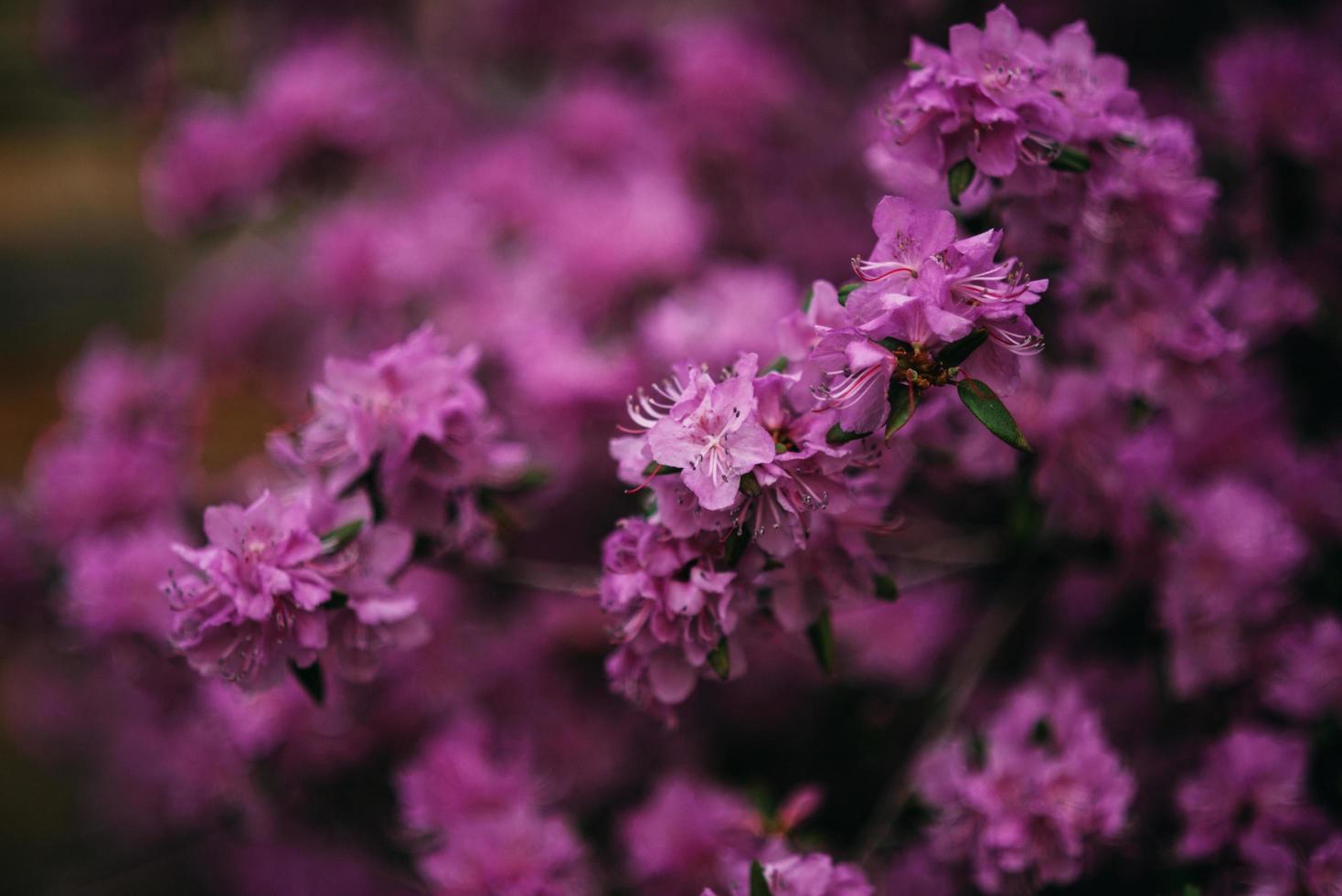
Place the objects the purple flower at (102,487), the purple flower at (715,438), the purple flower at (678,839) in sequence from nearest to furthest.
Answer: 1. the purple flower at (715,438)
2. the purple flower at (678,839)
3. the purple flower at (102,487)

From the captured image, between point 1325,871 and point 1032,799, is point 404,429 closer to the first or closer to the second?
point 1032,799

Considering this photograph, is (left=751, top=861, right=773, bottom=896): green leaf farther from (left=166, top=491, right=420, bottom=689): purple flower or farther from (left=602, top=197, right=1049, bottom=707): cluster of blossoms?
(left=166, top=491, right=420, bottom=689): purple flower

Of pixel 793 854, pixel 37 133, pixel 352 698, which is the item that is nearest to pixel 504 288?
pixel 352 698

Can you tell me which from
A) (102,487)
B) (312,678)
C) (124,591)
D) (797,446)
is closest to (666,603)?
(797,446)

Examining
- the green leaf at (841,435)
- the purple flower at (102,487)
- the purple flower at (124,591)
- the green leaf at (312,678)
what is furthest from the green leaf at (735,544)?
the purple flower at (102,487)

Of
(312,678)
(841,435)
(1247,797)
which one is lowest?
(1247,797)

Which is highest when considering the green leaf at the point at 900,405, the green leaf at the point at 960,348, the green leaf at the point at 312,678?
the green leaf at the point at 960,348

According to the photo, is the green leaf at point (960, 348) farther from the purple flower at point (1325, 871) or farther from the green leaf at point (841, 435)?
the purple flower at point (1325, 871)
